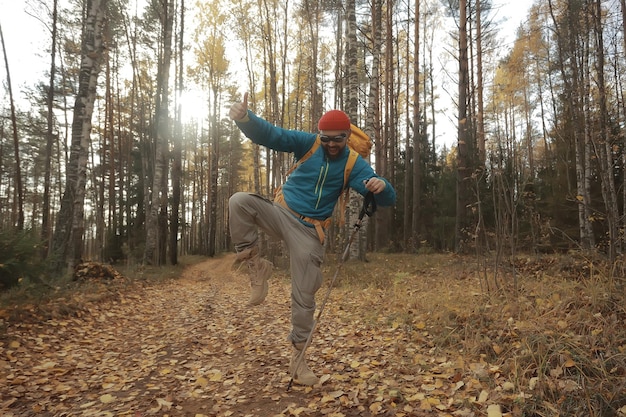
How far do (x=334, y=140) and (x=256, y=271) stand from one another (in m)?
1.43

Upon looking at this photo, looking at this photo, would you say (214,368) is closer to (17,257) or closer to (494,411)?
(494,411)

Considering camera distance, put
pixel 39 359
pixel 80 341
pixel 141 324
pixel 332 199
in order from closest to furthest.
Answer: pixel 332 199 < pixel 39 359 < pixel 80 341 < pixel 141 324

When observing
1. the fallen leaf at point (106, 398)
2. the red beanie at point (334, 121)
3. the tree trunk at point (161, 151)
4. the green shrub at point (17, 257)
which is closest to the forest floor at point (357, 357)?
the fallen leaf at point (106, 398)

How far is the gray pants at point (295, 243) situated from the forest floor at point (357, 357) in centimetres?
66

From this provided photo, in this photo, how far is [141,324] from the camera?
6484 millimetres

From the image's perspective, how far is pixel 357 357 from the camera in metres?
4.03

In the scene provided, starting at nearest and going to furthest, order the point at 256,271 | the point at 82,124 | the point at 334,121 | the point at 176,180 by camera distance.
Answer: the point at 334,121 → the point at 256,271 → the point at 82,124 → the point at 176,180

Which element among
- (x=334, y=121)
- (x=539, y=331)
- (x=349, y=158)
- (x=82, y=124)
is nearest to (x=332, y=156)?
(x=349, y=158)

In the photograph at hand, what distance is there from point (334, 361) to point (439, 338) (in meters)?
1.17

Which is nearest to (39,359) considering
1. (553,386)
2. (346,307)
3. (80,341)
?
(80,341)

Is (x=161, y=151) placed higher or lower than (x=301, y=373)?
higher

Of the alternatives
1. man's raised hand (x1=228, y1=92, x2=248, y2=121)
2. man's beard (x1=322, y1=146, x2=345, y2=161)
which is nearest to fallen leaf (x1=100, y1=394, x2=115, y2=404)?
man's raised hand (x1=228, y1=92, x2=248, y2=121)

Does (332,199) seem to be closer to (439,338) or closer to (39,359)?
(439,338)

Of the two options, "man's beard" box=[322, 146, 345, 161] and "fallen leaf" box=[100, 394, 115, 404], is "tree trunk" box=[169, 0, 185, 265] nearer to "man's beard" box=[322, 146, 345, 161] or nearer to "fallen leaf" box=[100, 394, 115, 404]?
→ "fallen leaf" box=[100, 394, 115, 404]
